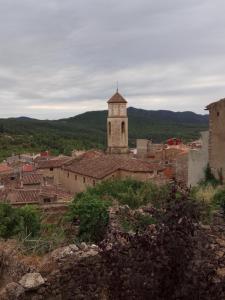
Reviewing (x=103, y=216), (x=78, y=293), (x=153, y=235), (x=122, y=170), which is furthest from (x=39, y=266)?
(x=122, y=170)

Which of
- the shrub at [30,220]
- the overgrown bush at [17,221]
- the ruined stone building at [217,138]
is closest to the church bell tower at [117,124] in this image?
the ruined stone building at [217,138]

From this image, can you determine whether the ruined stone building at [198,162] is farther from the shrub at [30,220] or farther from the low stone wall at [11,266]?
the low stone wall at [11,266]

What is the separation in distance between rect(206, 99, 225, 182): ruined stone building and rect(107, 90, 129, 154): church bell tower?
2253 cm

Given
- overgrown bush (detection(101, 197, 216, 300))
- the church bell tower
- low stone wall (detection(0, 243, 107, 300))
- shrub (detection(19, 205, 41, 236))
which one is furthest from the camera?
the church bell tower

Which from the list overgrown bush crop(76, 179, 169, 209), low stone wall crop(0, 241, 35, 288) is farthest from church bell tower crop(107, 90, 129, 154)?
low stone wall crop(0, 241, 35, 288)

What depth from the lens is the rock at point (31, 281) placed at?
5.87m

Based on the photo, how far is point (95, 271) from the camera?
4.37 metres

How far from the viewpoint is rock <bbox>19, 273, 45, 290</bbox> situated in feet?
19.3

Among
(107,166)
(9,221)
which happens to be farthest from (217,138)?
(107,166)

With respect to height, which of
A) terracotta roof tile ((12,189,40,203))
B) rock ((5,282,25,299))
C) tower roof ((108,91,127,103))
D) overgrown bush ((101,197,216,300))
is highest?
tower roof ((108,91,127,103))

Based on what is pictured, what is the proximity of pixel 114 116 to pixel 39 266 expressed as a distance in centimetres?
3694

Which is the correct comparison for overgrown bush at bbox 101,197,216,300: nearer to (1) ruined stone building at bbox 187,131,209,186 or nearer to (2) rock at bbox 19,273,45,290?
(2) rock at bbox 19,273,45,290

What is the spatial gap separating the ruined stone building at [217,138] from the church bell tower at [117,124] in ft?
73.9

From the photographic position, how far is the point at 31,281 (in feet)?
19.5
